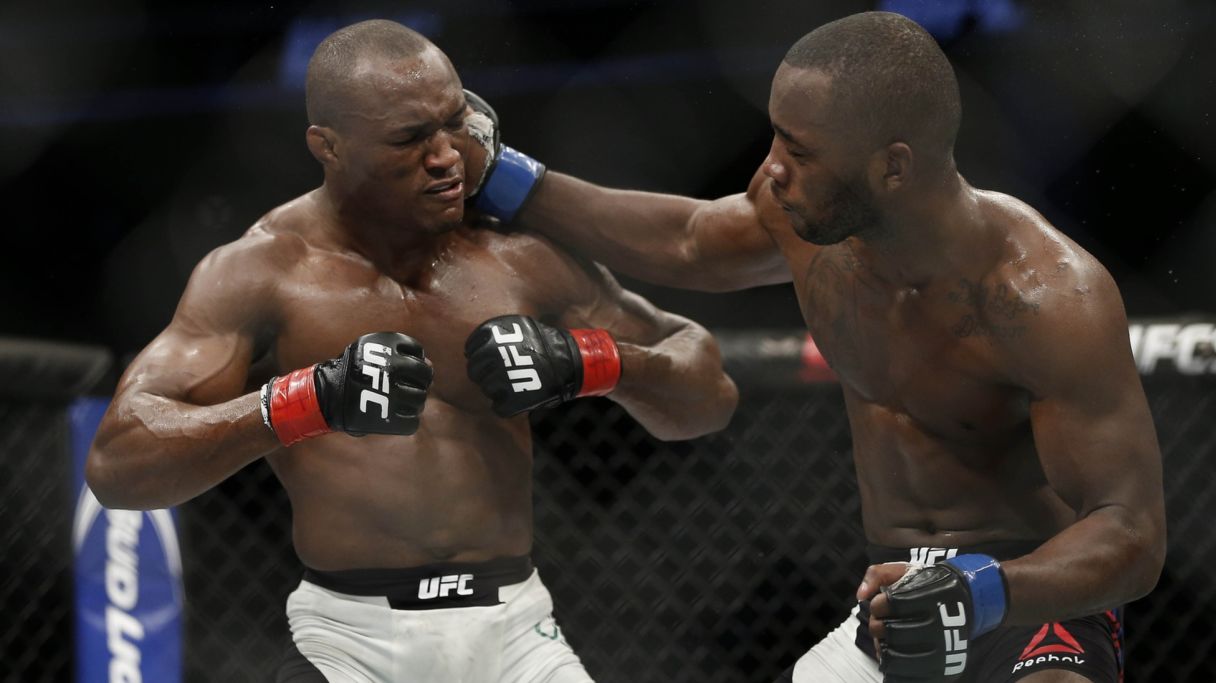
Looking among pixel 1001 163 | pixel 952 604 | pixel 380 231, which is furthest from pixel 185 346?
pixel 1001 163

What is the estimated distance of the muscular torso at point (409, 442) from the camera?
2.00 m

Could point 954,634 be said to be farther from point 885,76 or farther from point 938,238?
point 885,76

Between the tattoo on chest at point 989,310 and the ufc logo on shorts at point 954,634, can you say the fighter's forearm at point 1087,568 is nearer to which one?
the ufc logo on shorts at point 954,634

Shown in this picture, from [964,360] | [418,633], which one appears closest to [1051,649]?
[964,360]

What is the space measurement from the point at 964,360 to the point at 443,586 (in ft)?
2.52

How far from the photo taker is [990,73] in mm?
2797

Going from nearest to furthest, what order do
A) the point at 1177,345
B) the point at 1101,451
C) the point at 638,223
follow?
1. the point at 1101,451
2. the point at 638,223
3. the point at 1177,345

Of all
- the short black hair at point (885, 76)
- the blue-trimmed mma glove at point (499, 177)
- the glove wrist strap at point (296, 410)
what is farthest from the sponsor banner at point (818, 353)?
the glove wrist strap at point (296, 410)

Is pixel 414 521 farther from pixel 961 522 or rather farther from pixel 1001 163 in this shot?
Result: pixel 1001 163

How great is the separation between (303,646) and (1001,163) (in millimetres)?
1604

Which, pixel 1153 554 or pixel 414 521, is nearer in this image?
pixel 1153 554

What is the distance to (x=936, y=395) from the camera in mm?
1861

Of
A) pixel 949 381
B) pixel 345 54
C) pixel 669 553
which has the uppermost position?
pixel 345 54

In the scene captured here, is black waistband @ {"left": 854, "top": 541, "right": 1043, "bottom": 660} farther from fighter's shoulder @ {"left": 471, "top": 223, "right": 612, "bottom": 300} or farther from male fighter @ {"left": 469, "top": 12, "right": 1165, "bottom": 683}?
fighter's shoulder @ {"left": 471, "top": 223, "right": 612, "bottom": 300}
